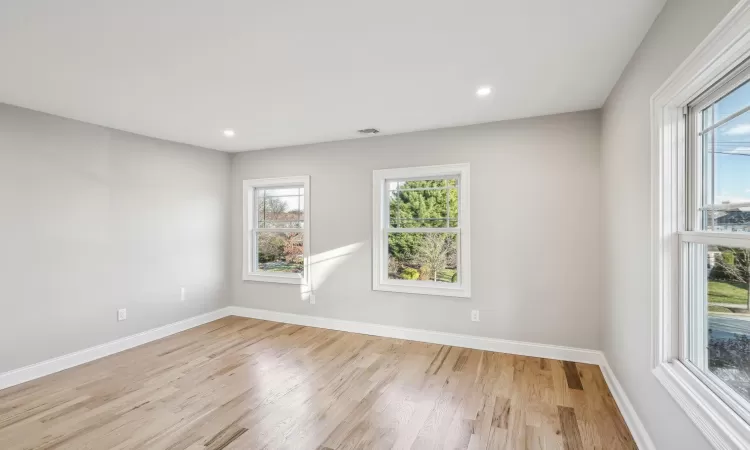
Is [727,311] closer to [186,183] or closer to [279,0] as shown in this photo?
[279,0]

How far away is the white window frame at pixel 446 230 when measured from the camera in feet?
12.3

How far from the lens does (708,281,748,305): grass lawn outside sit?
1314 millimetres

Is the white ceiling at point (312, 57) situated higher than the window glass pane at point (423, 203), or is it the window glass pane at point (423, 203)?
the white ceiling at point (312, 57)

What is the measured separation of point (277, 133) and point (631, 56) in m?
3.33

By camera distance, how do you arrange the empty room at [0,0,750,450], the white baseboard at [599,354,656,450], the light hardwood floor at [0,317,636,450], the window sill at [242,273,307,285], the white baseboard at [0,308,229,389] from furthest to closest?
the window sill at [242,273,307,285] < the white baseboard at [0,308,229,389] < the light hardwood floor at [0,317,636,450] < the white baseboard at [599,354,656,450] < the empty room at [0,0,750,450]

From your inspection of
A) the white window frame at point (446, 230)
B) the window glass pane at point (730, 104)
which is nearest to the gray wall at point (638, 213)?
the window glass pane at point (730, 104)

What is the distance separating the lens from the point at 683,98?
1605 mm

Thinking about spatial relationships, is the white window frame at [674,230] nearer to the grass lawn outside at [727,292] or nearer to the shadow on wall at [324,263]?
the grass lawn outside at [727,292]

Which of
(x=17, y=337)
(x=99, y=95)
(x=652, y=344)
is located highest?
(x=99, y=95)

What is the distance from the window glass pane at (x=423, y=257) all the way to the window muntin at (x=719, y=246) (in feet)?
7.73

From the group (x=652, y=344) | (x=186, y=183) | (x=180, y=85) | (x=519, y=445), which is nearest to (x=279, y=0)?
(x=180, y=85)

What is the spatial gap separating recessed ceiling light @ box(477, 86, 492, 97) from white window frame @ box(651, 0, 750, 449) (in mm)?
1141

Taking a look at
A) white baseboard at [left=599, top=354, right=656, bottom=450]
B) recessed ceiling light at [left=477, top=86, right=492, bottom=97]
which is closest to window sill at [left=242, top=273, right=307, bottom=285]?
recessed ceiling light at [left=477, top=86, right=492, bottom=97]

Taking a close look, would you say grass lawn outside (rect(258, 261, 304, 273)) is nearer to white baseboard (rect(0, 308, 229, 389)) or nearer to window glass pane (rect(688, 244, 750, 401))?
white baseboard (rect(0, 308, 229, 389))
